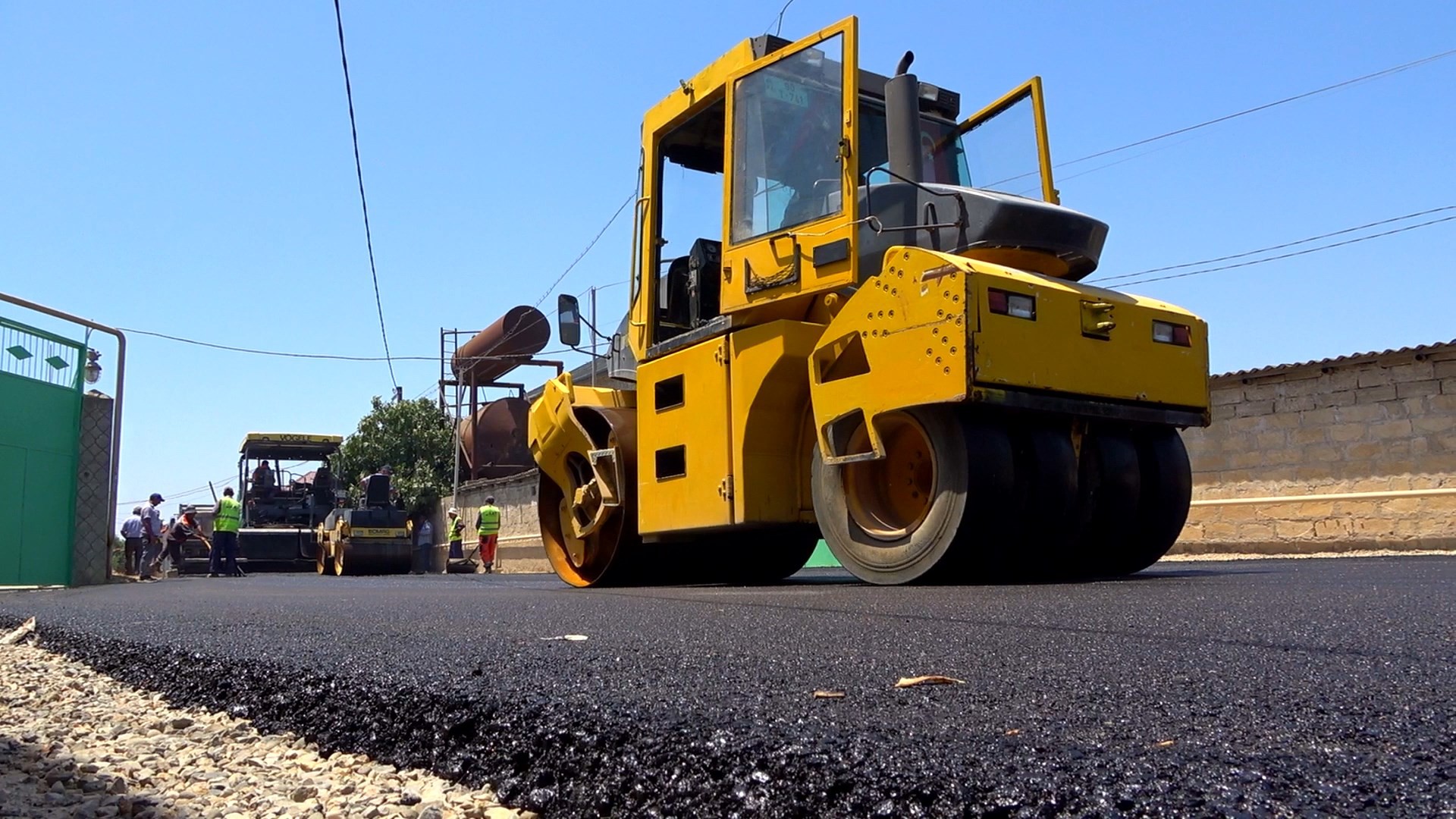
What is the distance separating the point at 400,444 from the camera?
111 feet

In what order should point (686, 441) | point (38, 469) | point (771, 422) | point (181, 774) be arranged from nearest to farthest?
Result: point (181, 774) → point (771, 422) → point (686, 441) → point (38, 469)

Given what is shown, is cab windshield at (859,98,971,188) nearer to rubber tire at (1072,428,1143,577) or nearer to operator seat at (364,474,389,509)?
rubber tire at (1072,428,1143,577)

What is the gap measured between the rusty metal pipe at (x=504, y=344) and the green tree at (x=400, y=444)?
3800 mm

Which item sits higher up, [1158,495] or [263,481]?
[263,481]

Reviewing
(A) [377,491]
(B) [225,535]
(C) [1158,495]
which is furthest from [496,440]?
(C) [1158,495]

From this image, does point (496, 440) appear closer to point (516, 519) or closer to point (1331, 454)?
point (516, 519)

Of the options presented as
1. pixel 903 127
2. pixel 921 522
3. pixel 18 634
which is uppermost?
pixel 903 127

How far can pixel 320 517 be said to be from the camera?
24.3 meters

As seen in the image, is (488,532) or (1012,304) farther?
(488,532)

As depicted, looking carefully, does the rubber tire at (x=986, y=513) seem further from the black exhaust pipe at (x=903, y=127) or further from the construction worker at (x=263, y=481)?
the construction worker at (x=263, y=481)

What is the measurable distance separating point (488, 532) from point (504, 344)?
9.79m

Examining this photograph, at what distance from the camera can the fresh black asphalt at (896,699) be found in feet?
4.48

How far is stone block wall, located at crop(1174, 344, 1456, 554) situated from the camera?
1049 centimetres

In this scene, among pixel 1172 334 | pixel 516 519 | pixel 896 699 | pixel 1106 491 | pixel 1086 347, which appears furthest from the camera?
pixel 516 519
